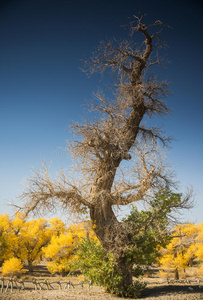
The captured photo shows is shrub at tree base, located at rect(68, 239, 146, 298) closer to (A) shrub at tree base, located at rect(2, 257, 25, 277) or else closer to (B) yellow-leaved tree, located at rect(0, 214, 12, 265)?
(A) shrub at tree base, located at rect(2, 257, 25, 277)

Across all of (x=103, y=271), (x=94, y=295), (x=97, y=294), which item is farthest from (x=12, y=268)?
(x=103, y=271)

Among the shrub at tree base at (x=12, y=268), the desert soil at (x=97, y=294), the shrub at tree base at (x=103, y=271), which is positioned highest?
the shrub at tree base at (x=103, y=271)

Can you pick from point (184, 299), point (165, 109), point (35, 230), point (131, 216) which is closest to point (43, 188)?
point (131, 216)

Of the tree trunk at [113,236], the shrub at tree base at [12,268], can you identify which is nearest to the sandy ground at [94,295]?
the tree trunk at [113,236]

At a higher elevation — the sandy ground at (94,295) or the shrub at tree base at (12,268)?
the sandy ground at (94,295)

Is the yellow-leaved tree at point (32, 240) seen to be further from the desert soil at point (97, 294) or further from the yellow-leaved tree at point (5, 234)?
the desert soil at point (97, 294)

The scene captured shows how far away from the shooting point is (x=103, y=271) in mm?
7891

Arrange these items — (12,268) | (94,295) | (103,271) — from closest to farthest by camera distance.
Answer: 1. (103,271)
2. (94,295)
3. (12,268)

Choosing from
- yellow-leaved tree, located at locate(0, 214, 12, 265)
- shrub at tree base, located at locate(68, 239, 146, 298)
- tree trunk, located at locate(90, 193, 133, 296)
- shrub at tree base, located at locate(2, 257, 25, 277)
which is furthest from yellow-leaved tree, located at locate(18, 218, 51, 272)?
tree trunk, located at locate(90, 193, 133, 296)

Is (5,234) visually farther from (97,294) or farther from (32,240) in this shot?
(97,294)

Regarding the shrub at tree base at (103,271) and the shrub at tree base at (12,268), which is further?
the shrub at tree base at (12,268)

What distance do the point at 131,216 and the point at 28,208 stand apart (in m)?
4.03

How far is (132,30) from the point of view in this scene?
9.16 m

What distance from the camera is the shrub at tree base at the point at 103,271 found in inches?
309
